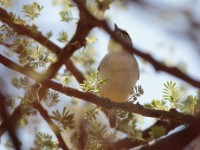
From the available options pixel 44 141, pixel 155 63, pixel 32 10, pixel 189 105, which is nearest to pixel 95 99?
pixel 44 141

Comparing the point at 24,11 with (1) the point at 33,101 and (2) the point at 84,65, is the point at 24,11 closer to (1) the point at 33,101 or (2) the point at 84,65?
(1) the point at 33,101

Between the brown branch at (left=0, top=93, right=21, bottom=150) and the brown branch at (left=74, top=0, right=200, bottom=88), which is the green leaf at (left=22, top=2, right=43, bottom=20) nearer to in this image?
the brown branch at (left=0, top=93, right=21, bottom=150)

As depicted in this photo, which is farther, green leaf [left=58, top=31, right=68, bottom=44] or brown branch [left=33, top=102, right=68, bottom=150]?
green leaf [left=58, top=31, right=68, bottom=44]

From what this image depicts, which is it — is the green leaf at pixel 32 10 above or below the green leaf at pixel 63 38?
below

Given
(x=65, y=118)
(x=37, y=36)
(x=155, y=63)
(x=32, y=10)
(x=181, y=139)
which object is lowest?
(x=181, y=139)

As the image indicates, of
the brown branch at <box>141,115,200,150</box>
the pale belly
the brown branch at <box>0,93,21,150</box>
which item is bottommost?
the brown branch at <box>141,115,200,150</box>

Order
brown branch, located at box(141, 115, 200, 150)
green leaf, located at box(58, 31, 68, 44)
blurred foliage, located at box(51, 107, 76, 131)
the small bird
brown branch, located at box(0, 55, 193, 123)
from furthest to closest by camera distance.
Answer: the small bird
green leaf, located at box(58, 31, 68, 44)
blurred foliage, located at box(51, 107, 76, 131)
brown branch, located at box(0, 55, 193, 123)
brown branch, located at box(141, 115, 200, 150)

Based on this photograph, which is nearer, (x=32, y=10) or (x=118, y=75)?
(x=32, y=10)

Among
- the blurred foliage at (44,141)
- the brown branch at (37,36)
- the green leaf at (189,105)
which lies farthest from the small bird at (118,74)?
the green leaf at (189,105)

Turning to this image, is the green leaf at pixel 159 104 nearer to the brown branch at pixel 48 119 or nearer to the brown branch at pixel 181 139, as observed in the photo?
the brown branch at pixel 48 119

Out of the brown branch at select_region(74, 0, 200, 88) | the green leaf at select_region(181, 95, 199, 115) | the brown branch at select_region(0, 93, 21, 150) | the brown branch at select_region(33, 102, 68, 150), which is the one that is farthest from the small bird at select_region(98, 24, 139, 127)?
the brown branch at select_region(74, 0, 200, 88)

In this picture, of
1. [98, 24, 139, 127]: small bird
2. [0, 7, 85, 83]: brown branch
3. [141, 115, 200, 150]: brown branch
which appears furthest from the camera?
[98, 24, 139, 127]: small bird

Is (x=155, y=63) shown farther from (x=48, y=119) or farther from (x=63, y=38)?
(x=63, y=38)

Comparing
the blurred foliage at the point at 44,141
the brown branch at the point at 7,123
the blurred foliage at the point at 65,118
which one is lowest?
the brown branch at the point at 7,123
